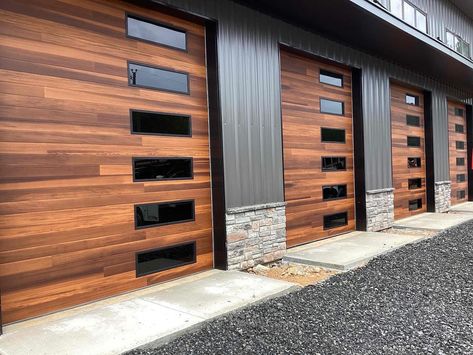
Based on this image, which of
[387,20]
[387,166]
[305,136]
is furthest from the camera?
[387,166]

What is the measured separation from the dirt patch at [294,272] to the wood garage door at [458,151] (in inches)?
397

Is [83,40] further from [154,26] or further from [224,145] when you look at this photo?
[224,145]

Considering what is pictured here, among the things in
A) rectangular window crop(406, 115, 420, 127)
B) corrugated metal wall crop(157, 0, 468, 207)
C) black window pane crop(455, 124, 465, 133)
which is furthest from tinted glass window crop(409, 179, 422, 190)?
corrugated metal wall crop(157, 0, 468, 207)

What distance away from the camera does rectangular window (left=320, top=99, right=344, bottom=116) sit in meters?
8.34

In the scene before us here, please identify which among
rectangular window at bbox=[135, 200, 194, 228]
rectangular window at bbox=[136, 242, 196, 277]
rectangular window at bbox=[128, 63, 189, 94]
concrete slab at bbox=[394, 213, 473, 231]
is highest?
rectangular window at bbox=[128, 63, 189, 94]

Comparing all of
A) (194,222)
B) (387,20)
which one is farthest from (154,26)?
(387,20)

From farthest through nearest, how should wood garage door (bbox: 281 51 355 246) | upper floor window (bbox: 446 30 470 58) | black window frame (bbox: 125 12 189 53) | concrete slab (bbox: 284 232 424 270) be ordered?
upper floor window (bbox: 446 30 470 58), wood garage door (bbox: 281 51 355 246), concrete slab (bbox: 284 232 424 270), black window frame (bbox: 125 12 189 53)

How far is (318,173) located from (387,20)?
3056mm

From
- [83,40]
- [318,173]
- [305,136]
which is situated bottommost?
[318,173]

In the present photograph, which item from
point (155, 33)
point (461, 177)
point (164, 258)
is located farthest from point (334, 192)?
point (461, 177)

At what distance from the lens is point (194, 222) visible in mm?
5777

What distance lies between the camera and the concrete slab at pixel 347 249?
621 cm

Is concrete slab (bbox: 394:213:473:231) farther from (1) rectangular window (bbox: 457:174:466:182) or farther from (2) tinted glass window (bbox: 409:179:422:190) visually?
(1) rectangular window (bbox: 457:174:466:182)

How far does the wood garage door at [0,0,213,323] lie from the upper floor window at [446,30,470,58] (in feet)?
32.0
